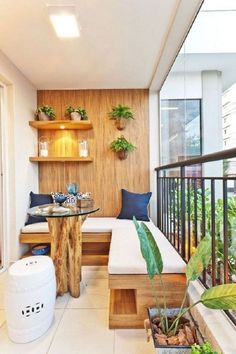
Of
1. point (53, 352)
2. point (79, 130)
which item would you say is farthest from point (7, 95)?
point (53, 352)

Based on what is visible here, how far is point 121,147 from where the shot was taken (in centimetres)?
380

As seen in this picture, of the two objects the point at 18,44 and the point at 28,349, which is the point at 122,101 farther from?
the point at 28,349

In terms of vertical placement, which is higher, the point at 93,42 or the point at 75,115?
the point at 93,42

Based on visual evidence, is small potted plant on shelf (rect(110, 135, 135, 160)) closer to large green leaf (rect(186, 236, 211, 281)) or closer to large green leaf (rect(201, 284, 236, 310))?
large green leaf (rect(186, 236, 211, 281))

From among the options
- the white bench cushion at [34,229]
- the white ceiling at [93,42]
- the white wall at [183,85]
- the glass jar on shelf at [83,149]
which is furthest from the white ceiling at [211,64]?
the white bench cushion at [34,229]

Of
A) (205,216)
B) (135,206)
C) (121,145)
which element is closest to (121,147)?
(121,145)

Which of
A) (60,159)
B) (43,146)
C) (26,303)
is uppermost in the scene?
(43,146)

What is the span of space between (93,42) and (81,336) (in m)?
2.66

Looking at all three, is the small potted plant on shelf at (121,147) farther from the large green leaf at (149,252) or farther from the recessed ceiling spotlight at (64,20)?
the large green leaf at (149,252)

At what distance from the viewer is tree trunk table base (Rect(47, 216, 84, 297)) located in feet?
7.66

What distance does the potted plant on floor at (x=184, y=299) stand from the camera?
116 cm

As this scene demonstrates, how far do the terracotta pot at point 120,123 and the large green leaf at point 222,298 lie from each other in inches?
118

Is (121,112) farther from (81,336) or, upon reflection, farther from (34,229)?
(81,336)

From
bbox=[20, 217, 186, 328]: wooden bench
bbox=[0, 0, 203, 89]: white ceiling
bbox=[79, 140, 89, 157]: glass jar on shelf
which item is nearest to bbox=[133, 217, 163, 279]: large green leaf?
bbox=[20, 217, 186, 328]: wooden bench
